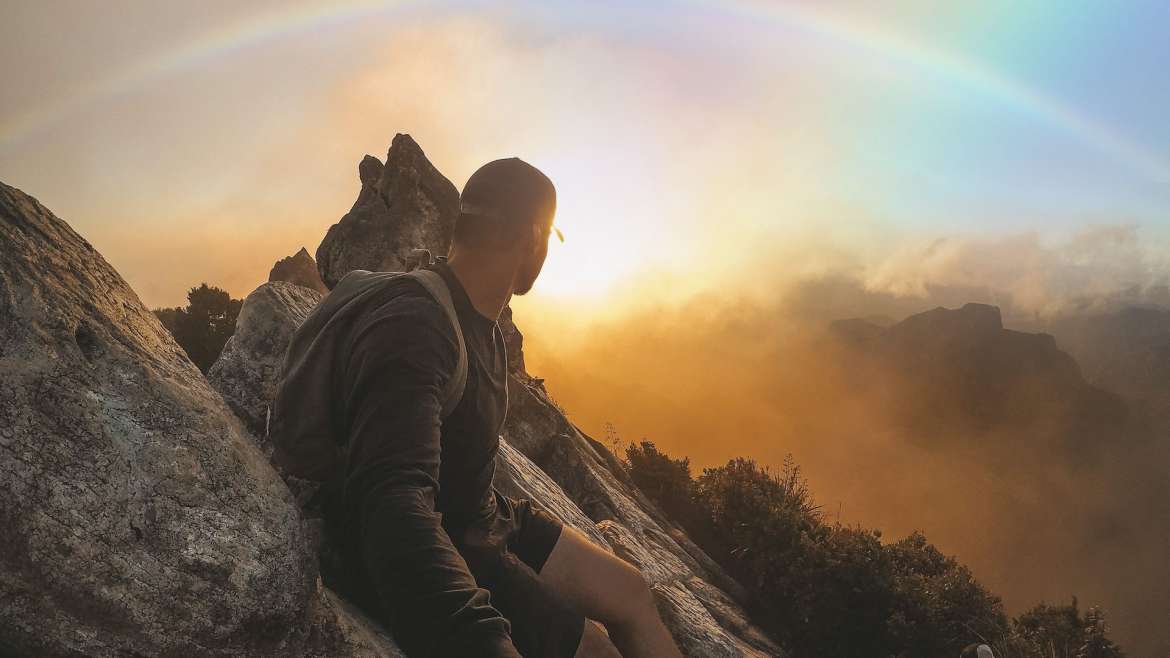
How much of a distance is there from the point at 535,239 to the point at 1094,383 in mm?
185021

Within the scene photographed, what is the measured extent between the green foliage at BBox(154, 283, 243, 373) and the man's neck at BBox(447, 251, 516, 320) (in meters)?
10.7

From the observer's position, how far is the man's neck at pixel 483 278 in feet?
10.9

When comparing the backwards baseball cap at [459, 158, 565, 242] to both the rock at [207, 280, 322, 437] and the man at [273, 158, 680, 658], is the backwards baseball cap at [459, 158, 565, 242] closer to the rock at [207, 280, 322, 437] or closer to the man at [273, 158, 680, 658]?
the man at [273, 158, 680, 658]

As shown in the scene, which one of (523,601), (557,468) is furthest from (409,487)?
(557,468)

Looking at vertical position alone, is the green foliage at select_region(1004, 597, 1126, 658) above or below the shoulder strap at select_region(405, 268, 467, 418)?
above

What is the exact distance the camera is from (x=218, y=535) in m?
2.33

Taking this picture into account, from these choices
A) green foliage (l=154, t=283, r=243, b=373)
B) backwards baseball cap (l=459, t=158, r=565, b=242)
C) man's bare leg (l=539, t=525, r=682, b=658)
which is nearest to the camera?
backwards baseball cap (l=459, t=158, r=565, b=242)

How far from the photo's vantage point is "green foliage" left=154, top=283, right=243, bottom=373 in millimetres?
12859

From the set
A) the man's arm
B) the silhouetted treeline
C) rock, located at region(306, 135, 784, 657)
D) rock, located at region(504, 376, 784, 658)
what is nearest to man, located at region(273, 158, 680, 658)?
the man's arm

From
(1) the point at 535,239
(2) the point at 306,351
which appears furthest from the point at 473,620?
(1) the point at 535,239

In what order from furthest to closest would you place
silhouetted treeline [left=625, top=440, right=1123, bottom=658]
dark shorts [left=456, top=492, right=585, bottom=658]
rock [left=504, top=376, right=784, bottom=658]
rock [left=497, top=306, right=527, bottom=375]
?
rock [left=497, top=306, right=527, bottom=375]
silhouetted treeline [left=625, top=440, right=1123, bottom=658]
rock [left=504, top=376, right=784, bottom=658]
dark shorts [left=456, top=492, right=585, bottom=658]

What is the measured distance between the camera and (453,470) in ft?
10.5

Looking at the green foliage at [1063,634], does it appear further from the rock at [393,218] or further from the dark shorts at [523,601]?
the rock at [393,218]

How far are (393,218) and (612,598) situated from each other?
8.10 metres
